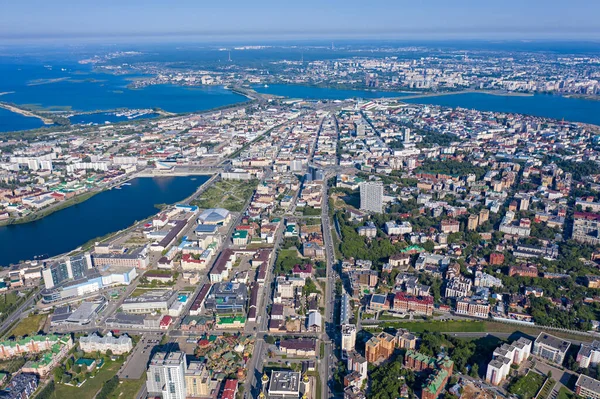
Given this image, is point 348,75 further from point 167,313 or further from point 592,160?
point 167,313

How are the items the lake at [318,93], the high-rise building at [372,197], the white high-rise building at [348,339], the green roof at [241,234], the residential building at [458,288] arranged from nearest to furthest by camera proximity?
the white high-rise building at [348,339] → the residential building at [458,288] → the green roof at [241,234] → the high-rise building at [372,197] → the lake at [318,93]

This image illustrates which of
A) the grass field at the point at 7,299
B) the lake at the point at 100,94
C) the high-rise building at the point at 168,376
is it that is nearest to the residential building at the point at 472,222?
the high-rise building at the point at 168,376

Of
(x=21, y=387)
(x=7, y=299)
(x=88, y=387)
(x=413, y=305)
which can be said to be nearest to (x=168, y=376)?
(x=88, y=387)

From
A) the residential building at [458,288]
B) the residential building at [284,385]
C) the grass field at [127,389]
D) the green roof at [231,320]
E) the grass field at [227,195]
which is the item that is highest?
the grass field at [227,195]

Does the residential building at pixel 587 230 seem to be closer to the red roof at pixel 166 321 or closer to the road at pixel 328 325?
the road at pixel 328 325

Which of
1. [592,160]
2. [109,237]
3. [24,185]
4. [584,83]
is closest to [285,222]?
[109,237]
